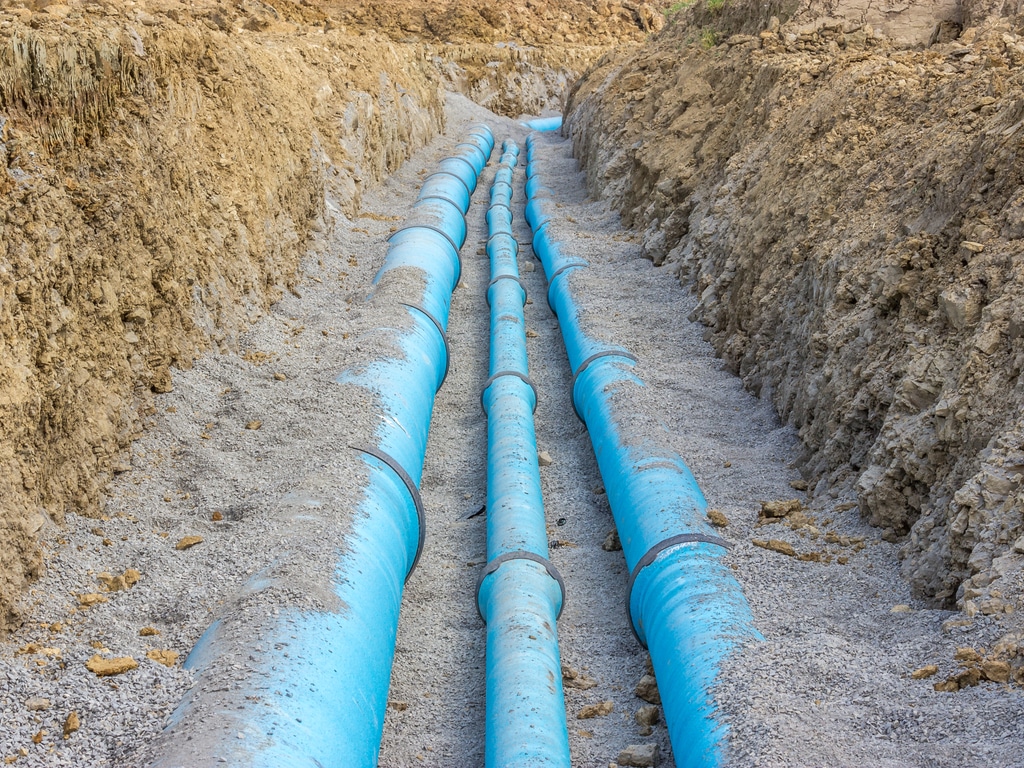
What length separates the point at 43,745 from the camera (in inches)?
115

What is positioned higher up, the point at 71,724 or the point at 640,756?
the point at 71,724

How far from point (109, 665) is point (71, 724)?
337 mm

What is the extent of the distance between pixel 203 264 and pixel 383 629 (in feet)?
13.0

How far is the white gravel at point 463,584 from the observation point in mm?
3072

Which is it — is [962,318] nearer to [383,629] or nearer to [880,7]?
[383,629]

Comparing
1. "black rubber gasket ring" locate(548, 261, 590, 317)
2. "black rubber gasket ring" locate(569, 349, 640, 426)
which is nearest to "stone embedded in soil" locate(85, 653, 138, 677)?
"black rubber gasket ring" locate(569, 349, 640, 426)

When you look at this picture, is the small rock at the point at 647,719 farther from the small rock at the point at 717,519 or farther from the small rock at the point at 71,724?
the small rock at the point at 71,724

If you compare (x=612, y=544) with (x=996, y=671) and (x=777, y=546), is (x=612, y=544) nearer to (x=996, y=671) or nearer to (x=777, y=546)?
(x=777, y=546)

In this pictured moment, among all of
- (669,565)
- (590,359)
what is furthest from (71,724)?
(590,359)

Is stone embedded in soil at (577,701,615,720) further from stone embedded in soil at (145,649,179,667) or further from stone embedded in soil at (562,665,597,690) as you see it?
stone embedded in soil at (145,649,179,667)

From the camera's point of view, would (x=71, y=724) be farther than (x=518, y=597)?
No

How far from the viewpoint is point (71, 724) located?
118 inches

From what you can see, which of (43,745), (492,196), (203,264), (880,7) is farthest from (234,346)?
(880,7)

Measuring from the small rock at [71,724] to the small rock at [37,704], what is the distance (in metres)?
0.13
